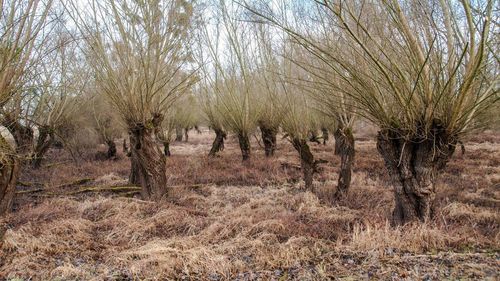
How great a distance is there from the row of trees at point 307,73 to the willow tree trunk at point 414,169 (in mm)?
14

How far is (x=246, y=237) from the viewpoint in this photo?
463 centimetres

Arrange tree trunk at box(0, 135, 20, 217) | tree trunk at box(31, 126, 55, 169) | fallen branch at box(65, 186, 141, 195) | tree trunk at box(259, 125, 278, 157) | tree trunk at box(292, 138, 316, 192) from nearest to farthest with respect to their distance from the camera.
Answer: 1. tree trunk at box(0, 135, 20, 217)
2. fallen branch at box(65, 186, 141, 195)
3. tree trunk at box(292, 138, 316, 192)
4. tree trunk at box(31, 126, 55, 169)
5. tree trunk at box(259, 125, 278, 157)

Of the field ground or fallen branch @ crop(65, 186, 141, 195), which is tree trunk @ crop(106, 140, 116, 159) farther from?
fallen branch @ crop(65, 186, 141, 195)

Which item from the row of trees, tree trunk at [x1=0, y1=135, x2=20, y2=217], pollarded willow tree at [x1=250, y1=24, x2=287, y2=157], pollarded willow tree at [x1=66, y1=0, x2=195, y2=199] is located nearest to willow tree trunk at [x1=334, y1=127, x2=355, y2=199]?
the row of trees

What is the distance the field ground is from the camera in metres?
3.49

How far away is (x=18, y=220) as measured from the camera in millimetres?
5281

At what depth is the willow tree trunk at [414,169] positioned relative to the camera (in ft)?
13.5

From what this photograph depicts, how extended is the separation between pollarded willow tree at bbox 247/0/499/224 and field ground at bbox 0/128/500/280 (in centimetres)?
79

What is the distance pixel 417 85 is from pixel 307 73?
404cm

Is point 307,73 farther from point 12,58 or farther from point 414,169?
point 12,58

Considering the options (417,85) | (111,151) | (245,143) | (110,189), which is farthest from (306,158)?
(111,151)

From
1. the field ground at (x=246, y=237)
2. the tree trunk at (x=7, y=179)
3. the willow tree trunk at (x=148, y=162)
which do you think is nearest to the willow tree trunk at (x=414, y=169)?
the field ground at (x=246, y=237)

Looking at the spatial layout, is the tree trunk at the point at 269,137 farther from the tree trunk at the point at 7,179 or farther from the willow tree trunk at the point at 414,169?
the tree trunk at the point at 7,179

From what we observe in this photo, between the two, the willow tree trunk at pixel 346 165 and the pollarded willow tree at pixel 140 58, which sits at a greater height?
the pollarded willow tree at pixel 140 58
